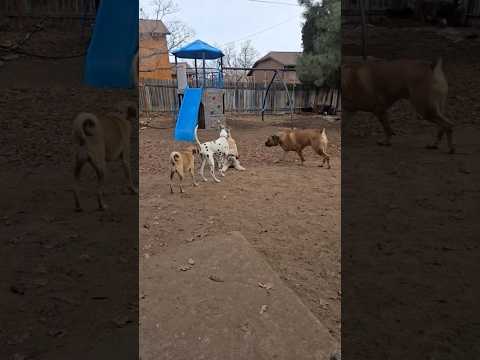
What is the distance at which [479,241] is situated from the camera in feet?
5.23

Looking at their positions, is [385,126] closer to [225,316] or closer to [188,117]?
[225,316]

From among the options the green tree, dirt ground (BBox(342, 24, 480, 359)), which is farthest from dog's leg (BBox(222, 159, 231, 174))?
the green tree

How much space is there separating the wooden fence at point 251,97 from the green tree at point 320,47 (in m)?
0.36

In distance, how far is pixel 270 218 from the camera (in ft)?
6.75

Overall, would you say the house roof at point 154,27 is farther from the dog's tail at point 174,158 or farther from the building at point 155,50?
the dog's tail at point 174,158

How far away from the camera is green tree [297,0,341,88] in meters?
5.96
